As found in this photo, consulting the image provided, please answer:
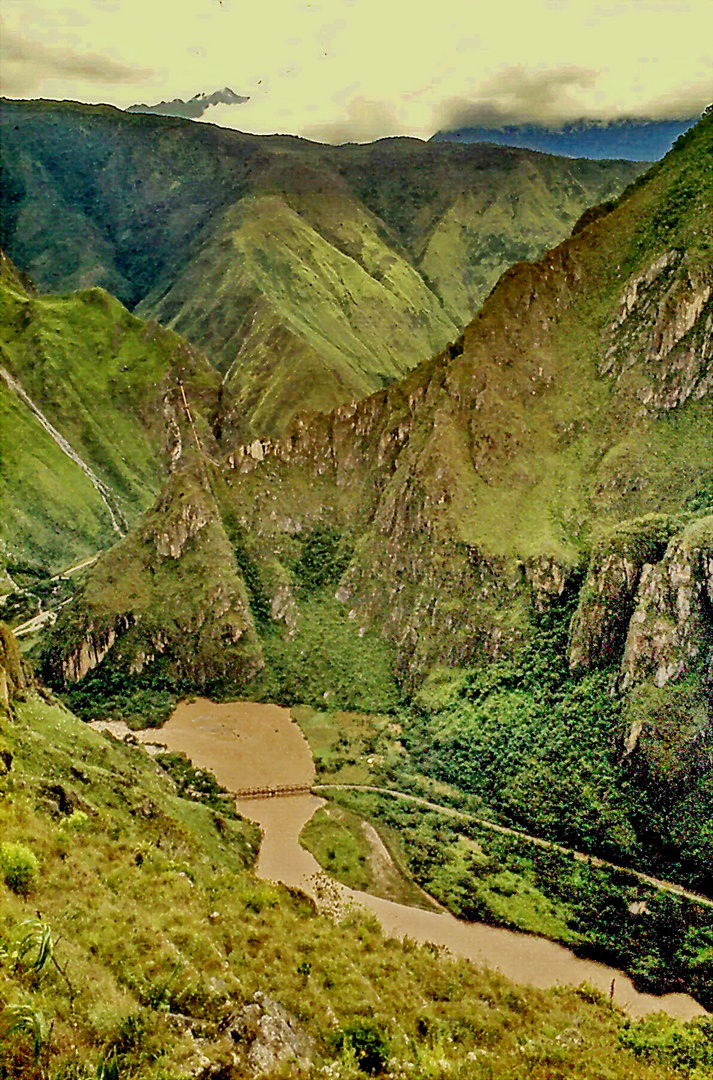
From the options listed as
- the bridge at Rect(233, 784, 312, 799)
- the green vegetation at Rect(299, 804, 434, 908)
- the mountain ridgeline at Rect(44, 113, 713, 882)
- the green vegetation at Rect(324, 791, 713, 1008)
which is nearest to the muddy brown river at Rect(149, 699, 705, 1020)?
the bridge at Rect(233, 784, 312, 799)

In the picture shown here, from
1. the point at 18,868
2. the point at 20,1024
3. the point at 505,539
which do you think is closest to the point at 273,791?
the point at 505,539

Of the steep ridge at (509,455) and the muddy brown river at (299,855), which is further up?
the steep ridge at (509,455)

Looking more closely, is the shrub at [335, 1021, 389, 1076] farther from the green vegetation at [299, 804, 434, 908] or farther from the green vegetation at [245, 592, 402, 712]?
the green vegetation at [245, 592, 402, 712]

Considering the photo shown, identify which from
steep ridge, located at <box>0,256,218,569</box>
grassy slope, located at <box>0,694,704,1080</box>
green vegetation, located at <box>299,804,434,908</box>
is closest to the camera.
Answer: grassy slope, located at <box>0,694,704,1080</box>

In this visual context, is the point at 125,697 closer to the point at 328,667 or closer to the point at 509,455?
the point at 328,667

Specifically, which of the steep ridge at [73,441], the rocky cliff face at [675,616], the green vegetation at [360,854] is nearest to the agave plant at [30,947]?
the green vegetation at [360,854]

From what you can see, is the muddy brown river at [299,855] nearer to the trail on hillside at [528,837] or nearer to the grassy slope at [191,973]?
the trail on hillside at [528,837]
